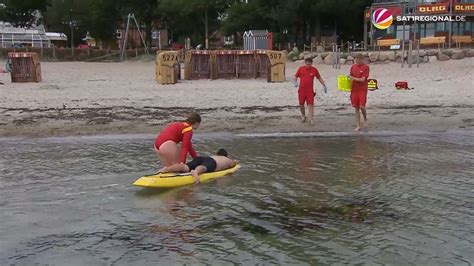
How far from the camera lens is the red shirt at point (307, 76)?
13.7 meters

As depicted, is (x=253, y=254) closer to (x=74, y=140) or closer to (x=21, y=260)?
(x=21, y=260)

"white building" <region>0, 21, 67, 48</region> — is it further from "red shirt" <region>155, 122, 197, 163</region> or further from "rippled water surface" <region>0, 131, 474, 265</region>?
"red shirt" <region>155, 122, 197, 163</region>

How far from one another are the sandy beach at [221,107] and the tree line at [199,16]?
2960 centimetres

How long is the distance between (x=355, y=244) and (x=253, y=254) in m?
1.05

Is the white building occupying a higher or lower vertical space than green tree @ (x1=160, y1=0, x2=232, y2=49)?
lower

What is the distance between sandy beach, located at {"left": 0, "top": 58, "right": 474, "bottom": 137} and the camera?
14578 millimetres

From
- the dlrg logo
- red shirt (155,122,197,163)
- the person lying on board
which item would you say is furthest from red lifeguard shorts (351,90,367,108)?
the dlrg logo

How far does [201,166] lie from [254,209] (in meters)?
1.73

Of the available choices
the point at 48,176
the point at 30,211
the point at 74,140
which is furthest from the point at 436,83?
the point at 30,211

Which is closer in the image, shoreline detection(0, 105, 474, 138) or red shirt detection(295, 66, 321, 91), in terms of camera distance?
red shirt detection(295, 66, 321, 91)

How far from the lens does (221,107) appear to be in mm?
17578

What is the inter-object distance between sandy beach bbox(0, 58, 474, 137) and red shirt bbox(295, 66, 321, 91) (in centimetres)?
102

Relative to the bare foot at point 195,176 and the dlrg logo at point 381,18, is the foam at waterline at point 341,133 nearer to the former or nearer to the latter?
the bare foot at point 195,176

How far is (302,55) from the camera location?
1767 inches
